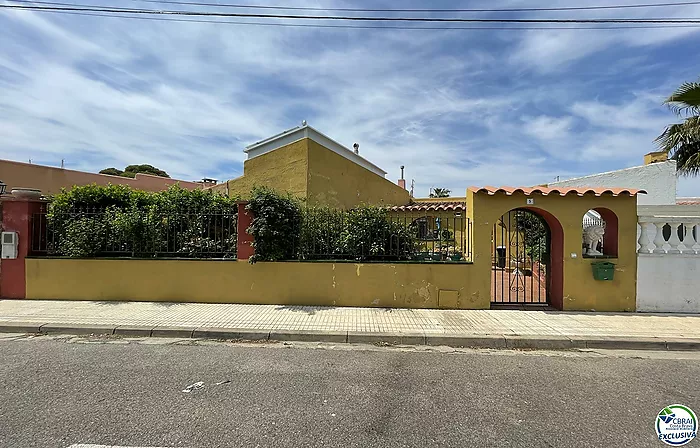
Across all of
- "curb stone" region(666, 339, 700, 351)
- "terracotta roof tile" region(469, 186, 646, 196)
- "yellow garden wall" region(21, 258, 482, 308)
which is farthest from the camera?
"yellow garden wall" region(21, 258, 482, 308)

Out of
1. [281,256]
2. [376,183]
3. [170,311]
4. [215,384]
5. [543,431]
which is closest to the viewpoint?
[543,431]

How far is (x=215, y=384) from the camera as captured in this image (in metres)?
4.00

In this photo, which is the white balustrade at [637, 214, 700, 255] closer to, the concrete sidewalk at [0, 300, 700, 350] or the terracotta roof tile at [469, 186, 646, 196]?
the terracotta roof tile at [469, 186, 646, 196]

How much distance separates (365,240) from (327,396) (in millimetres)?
4290

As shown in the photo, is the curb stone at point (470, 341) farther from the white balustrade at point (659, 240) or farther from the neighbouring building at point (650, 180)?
the neighbouring building at point (650, 180)

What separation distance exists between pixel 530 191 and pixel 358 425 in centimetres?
594

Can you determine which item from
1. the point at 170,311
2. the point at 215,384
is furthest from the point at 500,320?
the point at 170,311

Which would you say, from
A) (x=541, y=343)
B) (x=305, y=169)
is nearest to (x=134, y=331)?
(x=541, y=343)

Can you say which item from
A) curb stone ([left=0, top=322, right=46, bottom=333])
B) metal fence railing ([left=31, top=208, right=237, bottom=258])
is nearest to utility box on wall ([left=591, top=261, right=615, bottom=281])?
metal fence railing ([left=31, top=208, right=237, bottom=258])

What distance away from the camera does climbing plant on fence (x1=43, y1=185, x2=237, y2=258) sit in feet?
26.0

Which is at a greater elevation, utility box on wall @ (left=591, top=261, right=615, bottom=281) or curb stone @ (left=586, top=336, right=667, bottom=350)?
utility box on wall @ (left=591, top=261, right=615, bottom=281)

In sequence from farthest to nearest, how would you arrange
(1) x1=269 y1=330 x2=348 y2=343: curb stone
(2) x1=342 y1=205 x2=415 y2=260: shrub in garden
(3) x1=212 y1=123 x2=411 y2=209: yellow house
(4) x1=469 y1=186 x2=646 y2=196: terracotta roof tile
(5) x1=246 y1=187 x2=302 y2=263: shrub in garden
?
(3) x1=212 y1=123 x2=411 y2=209: yellow house
(2) x1=342 y1=205 x2=415 y2=260: shrub in garden
(5) x1=246 y1=187 x2=302 y2=263: shrub in garden
(4) x1=469 y1=186 x2=646 y2=196: terracotta roof tile
(1) x1=269 y1=330 x2=348 y2=343: curb stone

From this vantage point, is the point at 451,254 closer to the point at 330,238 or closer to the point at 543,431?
the point at 330,238

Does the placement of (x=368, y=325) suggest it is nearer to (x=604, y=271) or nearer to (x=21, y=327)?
(x=604, y=271)
